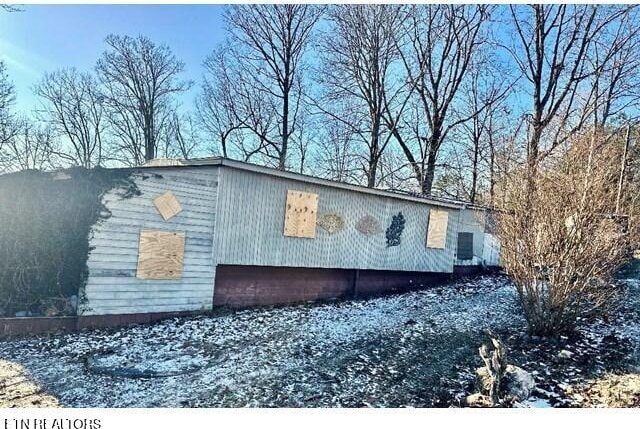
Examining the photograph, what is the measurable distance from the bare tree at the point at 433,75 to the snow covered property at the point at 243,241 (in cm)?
701

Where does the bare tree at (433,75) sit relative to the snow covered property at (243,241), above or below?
above

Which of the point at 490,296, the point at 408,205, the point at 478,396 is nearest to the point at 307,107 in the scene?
the point at 408,205

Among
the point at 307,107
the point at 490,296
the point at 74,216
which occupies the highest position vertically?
the point at 307,107

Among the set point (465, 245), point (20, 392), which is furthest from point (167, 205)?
point (465, 245)

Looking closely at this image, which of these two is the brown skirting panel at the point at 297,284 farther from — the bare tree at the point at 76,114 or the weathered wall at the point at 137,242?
the bare tree at the point at 76,114

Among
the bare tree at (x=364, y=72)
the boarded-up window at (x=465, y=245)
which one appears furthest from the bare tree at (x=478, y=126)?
the boarded-up window at (x=465, y=245)

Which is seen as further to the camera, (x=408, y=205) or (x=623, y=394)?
(x=408, y=205)

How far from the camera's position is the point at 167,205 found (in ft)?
20.5

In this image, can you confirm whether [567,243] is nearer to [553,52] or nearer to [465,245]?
[465,245]

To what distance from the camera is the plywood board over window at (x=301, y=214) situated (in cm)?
764

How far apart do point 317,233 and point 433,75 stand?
11.7 meters

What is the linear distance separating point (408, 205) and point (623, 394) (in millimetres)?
6195

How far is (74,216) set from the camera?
579cm

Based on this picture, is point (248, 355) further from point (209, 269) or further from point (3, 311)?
point (3, 311)
